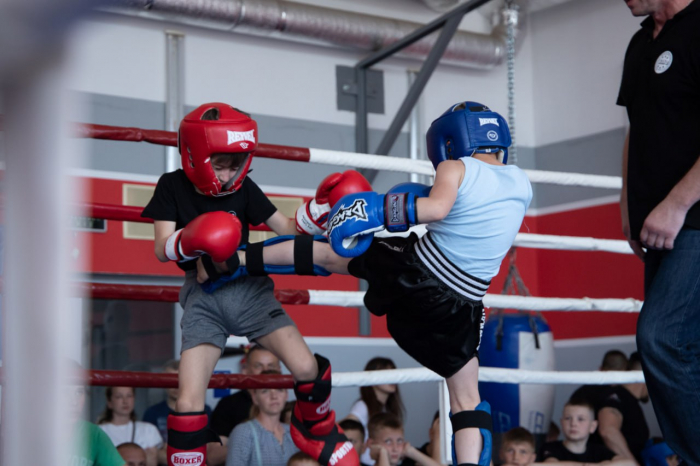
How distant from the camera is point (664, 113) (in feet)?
6.32

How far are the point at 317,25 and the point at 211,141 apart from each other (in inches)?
128

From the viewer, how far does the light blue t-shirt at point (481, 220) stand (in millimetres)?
1954

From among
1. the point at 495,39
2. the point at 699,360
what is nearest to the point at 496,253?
the point at 699,360

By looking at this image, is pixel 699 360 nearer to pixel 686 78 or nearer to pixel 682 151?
pixel 682 151

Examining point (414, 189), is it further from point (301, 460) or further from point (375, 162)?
point (301, 460)

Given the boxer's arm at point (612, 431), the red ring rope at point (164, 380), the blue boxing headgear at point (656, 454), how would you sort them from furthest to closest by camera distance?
the boxer's arm at point (612, 431)
the blue boxing headgear at point (656, 454)
the red ring rope at point (164, 380)

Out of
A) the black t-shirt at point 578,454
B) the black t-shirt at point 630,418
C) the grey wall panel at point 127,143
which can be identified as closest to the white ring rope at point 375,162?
the black t-shirt at point 578,454

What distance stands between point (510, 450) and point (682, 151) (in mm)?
1601

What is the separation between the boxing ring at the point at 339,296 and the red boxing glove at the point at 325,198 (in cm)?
25

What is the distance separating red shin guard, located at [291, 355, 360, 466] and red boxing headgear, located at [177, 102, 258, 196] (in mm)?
580

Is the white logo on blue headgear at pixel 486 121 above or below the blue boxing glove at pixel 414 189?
above

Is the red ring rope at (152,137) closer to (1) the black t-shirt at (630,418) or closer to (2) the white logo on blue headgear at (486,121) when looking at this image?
(2) the white logo on blue headgear at (486,121)

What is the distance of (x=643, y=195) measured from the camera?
198 centimetres

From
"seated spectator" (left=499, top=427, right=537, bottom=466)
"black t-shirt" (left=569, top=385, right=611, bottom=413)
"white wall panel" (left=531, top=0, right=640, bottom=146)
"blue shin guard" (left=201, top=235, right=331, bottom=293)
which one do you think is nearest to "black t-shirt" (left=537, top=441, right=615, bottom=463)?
"seated spectator" (left=499, top=427, right=537, bottom=466)
